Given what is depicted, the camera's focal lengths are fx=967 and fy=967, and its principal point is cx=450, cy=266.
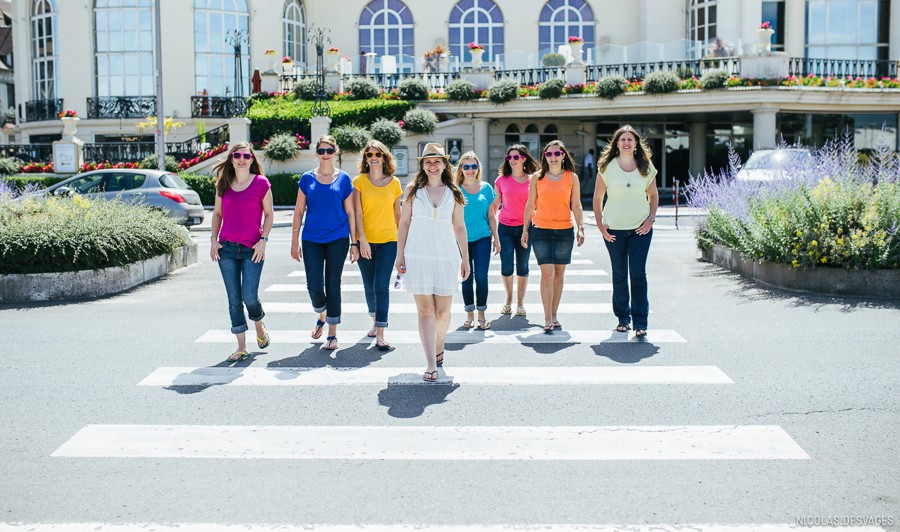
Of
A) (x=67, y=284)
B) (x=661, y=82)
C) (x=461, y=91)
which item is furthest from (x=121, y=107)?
(x=67, y=284)

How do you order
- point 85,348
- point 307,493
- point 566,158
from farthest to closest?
point 566,158 < point 85,348 < point 307,493

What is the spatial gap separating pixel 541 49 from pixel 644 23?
434cm

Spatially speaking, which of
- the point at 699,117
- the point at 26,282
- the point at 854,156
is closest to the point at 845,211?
the point at 854,156

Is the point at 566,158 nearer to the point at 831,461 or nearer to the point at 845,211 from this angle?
the point at 845,211

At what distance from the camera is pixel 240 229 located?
841 centimetres

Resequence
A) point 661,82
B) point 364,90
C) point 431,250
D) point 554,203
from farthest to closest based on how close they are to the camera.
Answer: point 364,90, point 661,82, point 554,203, point 431,250

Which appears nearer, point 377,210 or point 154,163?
point 377,210

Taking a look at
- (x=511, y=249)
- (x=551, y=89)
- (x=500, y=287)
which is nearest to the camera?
(x=511, y=249)

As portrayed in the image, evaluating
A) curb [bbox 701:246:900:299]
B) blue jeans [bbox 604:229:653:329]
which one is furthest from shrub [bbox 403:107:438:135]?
blue jeans [bbox 604:229:653:329]

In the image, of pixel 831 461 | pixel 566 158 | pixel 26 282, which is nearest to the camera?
pixel 831 461

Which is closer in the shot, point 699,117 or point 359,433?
point 359,433

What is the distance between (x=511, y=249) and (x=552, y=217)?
3.57ft

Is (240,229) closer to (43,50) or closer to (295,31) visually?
(295,31)

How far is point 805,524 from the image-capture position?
4.62 metres
